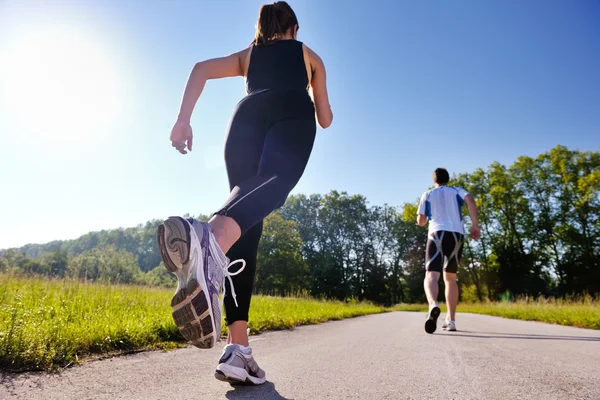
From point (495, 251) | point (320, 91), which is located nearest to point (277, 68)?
point (320, 91)

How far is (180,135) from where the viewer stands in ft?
5.84

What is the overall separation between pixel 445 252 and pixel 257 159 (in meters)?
4.29

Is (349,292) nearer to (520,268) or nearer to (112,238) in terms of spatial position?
(520,268)

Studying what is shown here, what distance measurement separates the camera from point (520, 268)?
3819cm

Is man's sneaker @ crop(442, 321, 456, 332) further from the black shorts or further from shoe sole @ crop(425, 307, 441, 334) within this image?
shoe sole @ crop(425, 307, 441, 334)

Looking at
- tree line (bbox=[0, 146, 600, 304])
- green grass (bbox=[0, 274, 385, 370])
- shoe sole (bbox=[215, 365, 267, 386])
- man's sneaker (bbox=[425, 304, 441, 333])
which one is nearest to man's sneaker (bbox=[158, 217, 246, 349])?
shoe sole (bbox=[215, 365, 267, 386])

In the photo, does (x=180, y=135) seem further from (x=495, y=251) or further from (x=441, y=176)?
(x=495, y=251)

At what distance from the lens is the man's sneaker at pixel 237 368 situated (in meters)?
1.62

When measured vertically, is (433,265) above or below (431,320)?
above

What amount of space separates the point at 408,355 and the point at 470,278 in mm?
45627

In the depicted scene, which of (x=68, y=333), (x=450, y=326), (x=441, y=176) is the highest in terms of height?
(x=441, y=176)

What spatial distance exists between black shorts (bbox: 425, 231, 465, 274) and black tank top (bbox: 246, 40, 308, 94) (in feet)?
13.4

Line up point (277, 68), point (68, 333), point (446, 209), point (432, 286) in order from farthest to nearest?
point (446, 209) < point (432, 286) < point (68, 333) < point (277, 68)

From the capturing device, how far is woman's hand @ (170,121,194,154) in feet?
5.79
